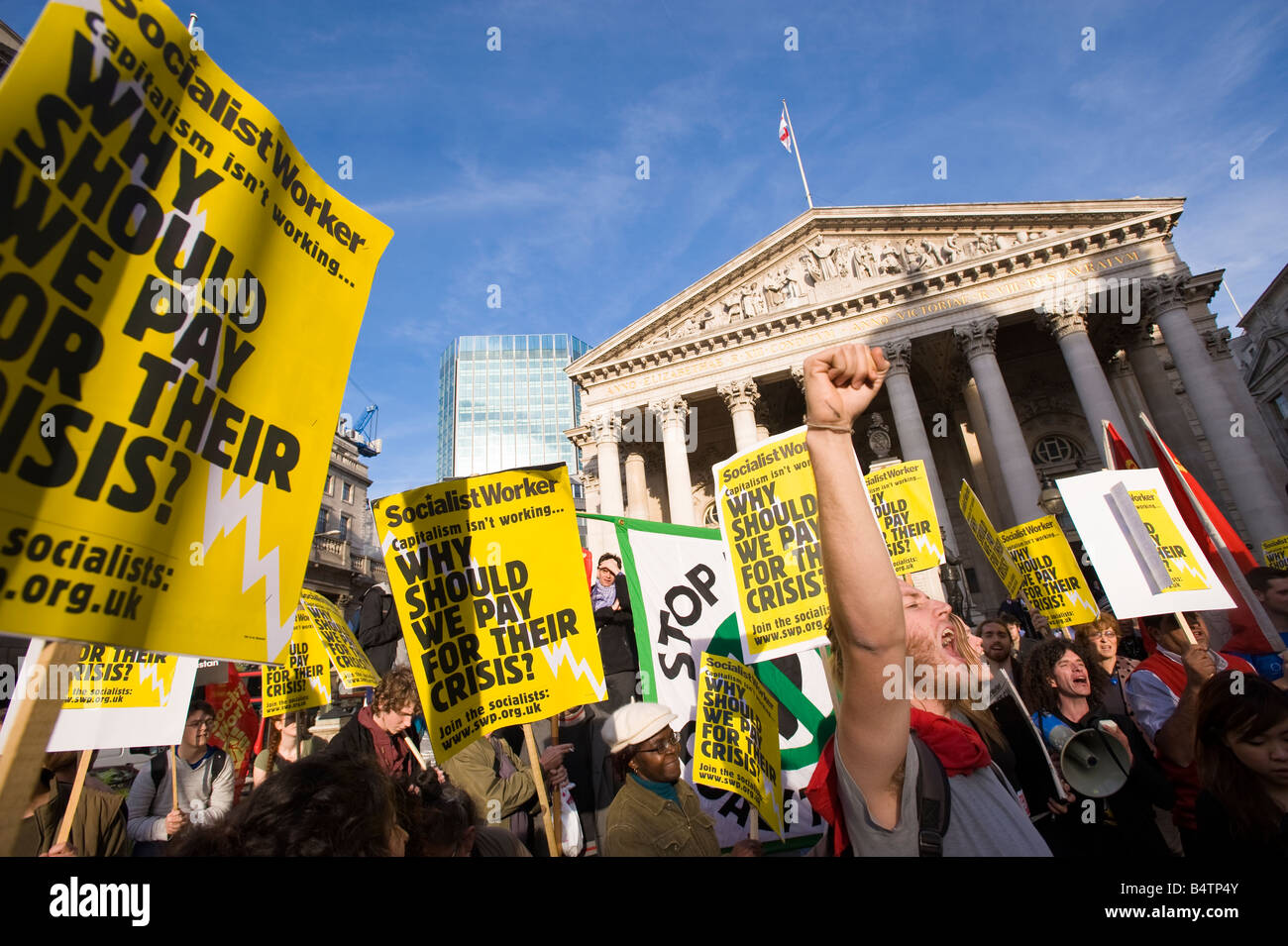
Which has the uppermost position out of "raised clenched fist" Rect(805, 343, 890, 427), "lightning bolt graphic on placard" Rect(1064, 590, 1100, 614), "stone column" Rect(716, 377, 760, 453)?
"stone column" Rect(716, 377, 760, 453)

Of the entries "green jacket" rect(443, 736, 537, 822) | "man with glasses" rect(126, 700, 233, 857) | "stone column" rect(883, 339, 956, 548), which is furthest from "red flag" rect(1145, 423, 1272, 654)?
"stone column" rect(883, 339, 956, 548)

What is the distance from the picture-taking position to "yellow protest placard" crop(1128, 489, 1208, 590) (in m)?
5.26

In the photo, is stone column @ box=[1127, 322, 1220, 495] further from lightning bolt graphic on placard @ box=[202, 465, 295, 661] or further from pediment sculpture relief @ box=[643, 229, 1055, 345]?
lightning bolt graphic on placard @ box=[202, 465, 295, 661]

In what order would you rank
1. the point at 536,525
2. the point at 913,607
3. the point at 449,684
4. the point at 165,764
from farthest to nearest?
the point at 165,764 < the point at 536,525 < the point at 449,684 < the point at 913,607

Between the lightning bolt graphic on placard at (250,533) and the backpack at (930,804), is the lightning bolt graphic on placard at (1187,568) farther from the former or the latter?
the lightning bolt graphic on placard at (250,533)

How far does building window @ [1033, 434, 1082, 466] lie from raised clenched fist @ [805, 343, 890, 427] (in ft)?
90.6

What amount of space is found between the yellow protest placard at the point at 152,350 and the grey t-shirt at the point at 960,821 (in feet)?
5.66

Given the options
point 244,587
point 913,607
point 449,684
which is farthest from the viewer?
point 449,684

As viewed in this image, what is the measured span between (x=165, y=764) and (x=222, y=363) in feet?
15.2

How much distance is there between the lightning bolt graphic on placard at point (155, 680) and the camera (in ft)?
15.1

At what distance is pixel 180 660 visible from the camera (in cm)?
468

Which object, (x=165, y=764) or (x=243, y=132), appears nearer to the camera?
(x=243, y=132)
